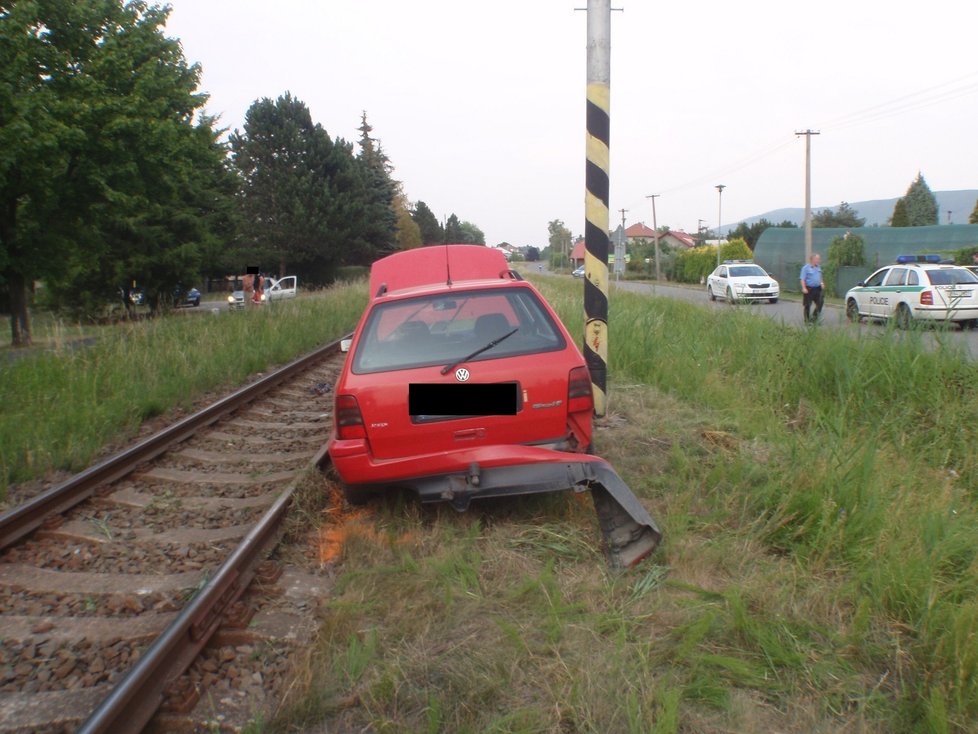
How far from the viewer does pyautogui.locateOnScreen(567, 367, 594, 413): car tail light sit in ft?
14.6

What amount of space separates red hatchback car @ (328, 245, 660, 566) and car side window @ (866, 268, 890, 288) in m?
16.3

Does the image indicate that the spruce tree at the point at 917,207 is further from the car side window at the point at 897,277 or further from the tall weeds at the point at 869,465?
the tall weeds at the point at 869,465

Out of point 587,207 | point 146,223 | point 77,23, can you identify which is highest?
point 77,23

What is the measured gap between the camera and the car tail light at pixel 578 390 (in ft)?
14.6

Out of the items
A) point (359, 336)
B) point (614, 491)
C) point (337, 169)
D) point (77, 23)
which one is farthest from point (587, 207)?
point (337, 169)

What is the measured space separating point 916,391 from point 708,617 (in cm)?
506

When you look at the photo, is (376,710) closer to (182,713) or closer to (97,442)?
(182,713)

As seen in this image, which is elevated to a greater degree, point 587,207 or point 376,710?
point 587,207

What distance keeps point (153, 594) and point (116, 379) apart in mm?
5919

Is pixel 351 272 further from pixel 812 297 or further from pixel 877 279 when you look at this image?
pixel 812 297

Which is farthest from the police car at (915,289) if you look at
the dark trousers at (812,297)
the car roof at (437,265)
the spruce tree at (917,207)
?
the spruce tree at (917,207)

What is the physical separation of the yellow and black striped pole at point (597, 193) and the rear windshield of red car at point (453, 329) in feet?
6.80

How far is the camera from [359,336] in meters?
4.78

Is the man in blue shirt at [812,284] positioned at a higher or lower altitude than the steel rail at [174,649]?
higher
